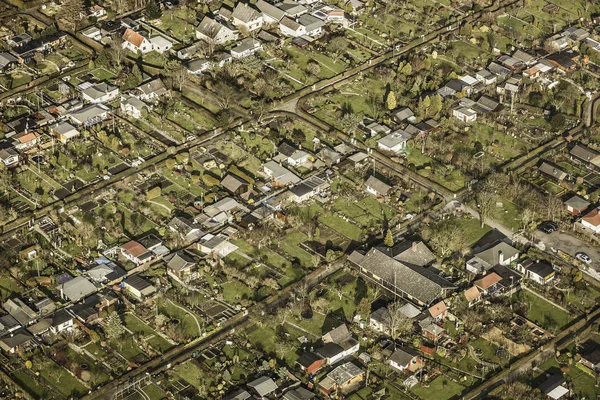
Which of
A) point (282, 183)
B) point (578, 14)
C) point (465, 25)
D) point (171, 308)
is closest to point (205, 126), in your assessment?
point (282, 183)

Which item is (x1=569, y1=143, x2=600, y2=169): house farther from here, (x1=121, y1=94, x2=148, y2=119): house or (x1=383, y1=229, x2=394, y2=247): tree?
(x1=121, y1=94, x2=148, y2=119): house

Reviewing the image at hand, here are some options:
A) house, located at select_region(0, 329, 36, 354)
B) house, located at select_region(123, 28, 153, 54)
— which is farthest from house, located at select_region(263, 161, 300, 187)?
house, located at select_region(0, 329, 36, 354)

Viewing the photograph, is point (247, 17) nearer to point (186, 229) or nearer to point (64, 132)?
point (64, 132)

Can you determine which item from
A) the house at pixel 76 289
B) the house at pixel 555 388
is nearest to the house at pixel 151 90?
the house at pixel 76 289

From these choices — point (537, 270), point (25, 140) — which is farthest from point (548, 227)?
point (25, 140)

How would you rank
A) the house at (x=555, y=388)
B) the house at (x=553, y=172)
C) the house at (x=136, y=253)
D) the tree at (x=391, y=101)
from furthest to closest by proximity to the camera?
the tree at (x=391, y=101) < the house at (x=553, y=172) < the house at (x=136, y=253) < the house at (x=555, y=388)

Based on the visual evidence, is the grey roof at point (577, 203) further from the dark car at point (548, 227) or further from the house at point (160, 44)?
the house at point (160, 44)
